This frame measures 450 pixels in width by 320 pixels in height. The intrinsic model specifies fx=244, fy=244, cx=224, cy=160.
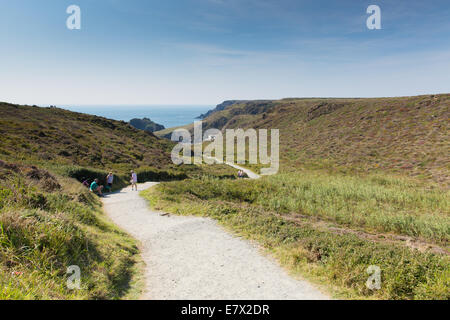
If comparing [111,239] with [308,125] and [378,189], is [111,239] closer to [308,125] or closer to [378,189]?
[378,189]

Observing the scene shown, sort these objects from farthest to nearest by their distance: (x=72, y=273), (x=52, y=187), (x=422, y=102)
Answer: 1. (x=422, y=102)
2. (x=52, y=187)
3. (x=72, y=273)

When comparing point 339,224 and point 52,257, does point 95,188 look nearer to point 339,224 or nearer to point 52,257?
point 52,257

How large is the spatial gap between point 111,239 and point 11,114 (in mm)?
50303

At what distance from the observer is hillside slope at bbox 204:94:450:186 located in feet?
117

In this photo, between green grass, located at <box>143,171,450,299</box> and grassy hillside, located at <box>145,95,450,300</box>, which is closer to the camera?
green grass, located at <box>143,171,450,299</box>

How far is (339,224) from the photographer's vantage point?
1500 centimetres

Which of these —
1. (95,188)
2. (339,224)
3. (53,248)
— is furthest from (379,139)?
(53,248)

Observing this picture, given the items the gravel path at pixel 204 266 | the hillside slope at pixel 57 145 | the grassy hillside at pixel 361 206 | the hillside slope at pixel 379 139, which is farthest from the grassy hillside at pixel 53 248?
the hillside slope at pixel 379 139

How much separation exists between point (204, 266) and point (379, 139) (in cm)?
5109

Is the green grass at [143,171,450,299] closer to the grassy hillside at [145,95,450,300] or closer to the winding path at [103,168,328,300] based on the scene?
the grassy hillside at [145,95,450,300]

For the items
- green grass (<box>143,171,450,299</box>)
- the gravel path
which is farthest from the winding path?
green grass (<box>143,171,450,299</box>)

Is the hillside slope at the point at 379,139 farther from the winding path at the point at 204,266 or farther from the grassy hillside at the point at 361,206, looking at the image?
the winding path at the point at 204,266
